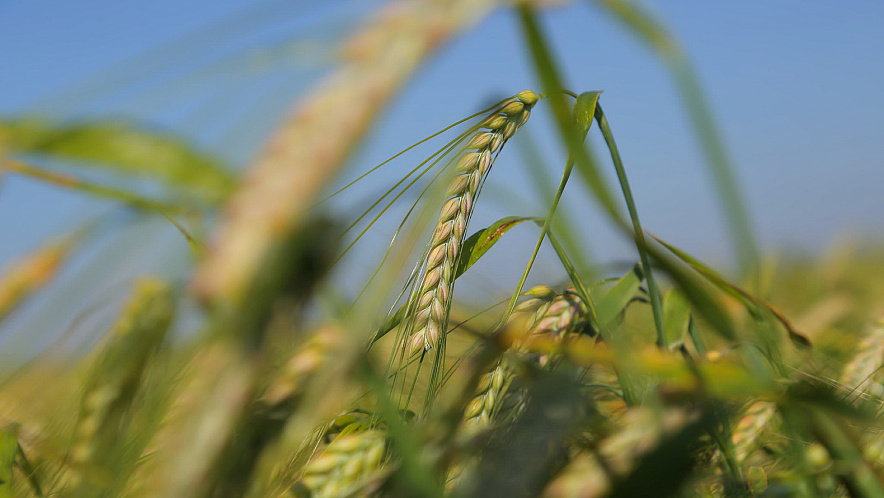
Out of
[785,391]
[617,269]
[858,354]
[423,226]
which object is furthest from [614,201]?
[858,354]

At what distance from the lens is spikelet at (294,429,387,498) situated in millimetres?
403

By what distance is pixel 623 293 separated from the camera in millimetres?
626

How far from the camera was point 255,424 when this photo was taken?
0.28 metres

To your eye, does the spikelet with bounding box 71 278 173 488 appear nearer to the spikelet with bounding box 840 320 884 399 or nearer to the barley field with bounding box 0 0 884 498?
the barley field with bounding box 0 0 884 498

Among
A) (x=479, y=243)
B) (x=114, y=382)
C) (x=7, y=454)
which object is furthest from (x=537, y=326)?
(x=7, y=454)

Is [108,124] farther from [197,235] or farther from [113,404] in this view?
[113,404]

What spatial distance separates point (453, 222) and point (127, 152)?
37cm

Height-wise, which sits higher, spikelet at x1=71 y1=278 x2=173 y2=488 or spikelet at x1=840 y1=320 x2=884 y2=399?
spikelet at x1=71 y1=278 x2=173 y2=488

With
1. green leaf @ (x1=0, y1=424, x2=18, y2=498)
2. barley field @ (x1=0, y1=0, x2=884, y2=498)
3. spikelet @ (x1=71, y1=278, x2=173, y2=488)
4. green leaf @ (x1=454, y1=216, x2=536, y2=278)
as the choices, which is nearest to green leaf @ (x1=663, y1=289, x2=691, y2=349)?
barley field @ (x1=0, y1=0, x2=884, y2=498)

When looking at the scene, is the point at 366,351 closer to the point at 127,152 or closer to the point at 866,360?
the point at 127,152

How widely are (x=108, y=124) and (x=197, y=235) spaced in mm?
65

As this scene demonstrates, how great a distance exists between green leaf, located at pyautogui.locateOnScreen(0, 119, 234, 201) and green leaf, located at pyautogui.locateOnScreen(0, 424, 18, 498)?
35 cm

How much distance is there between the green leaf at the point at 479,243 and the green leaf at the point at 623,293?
14 centimetres

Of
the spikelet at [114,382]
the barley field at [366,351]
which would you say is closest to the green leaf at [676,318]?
the barley field at [366,351]
